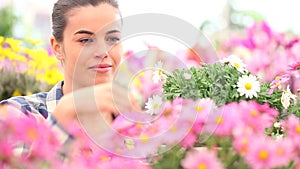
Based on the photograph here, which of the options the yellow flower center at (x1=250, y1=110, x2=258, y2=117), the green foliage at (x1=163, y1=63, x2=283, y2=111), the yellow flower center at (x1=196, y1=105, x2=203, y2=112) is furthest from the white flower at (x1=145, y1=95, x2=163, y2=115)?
the yellow flower center at (x1=250, y1=110, x2=258, y2=117)

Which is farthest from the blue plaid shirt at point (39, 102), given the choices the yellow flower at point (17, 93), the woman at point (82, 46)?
the yellow flower at point (17, 93)

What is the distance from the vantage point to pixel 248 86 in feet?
4.58

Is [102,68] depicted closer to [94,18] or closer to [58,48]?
[94,18]

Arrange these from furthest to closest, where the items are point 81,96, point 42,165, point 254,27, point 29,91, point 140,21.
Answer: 1. point 254,27
2. point 29,91
3. point 140,21
4. point 81,96
5. point 42,165

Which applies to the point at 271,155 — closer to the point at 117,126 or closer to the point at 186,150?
the point at 186,150

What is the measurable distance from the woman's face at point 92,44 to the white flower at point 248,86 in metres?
0.34

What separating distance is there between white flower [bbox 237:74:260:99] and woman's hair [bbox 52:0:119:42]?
0.45 m

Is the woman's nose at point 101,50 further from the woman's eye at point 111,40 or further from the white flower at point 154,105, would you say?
the white flower at point 154,105

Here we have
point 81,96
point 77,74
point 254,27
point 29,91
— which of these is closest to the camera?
point 81,96

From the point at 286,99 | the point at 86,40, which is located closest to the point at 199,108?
the point at 286,99

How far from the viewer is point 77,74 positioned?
Result: 1.55m

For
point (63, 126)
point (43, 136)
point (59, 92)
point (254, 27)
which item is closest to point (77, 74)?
point (59, 92)

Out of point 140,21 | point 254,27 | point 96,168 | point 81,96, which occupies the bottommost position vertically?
point 96,168

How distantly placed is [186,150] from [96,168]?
0.58ft
